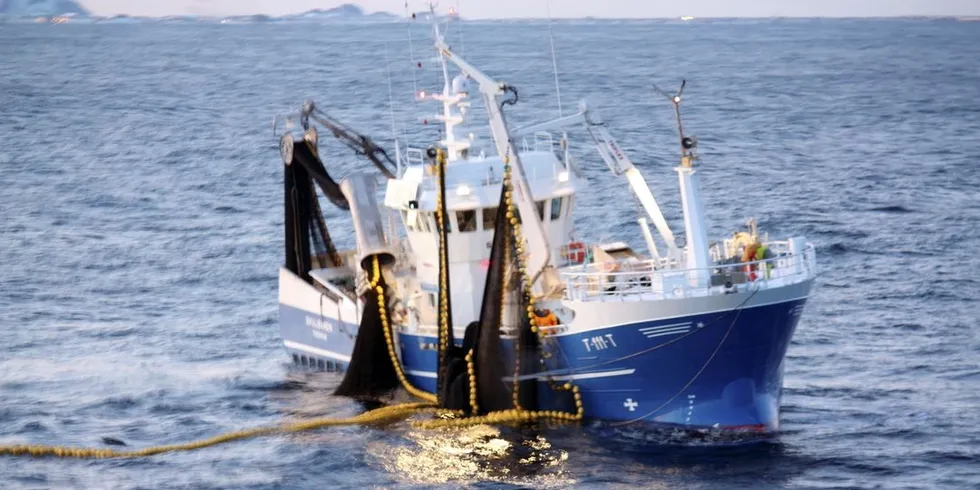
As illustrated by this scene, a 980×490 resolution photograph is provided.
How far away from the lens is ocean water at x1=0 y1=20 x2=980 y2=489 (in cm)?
3641

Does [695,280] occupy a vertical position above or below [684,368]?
above

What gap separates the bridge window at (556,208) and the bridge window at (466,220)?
1846 mm

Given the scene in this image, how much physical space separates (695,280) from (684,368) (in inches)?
72.9

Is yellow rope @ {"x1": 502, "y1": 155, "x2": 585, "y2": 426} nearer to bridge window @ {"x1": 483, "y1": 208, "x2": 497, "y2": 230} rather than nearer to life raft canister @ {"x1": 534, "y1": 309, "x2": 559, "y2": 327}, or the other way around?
life raft canister @ {"x1": 534, "y1": 309, "x2": 559, "y2": 327}

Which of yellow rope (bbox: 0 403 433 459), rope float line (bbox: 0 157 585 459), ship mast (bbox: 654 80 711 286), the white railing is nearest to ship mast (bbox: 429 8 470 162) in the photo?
rope float line (bbox: 0 157 585 459)

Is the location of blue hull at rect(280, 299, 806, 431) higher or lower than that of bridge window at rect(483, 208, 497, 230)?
lower

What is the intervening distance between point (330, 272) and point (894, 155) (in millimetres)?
47641

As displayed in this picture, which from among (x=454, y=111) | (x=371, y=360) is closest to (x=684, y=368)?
(x=371, y=360)

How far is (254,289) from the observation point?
188ft

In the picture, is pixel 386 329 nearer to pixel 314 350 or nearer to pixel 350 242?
pixel 314 350

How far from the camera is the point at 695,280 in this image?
3553cm

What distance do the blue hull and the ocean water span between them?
762 millimetres

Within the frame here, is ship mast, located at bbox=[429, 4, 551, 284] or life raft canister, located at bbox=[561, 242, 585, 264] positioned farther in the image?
life raft canister, located at bbox=[561, 242, 585, 264]

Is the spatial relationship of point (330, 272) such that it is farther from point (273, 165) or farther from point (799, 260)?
point (273, 165)
